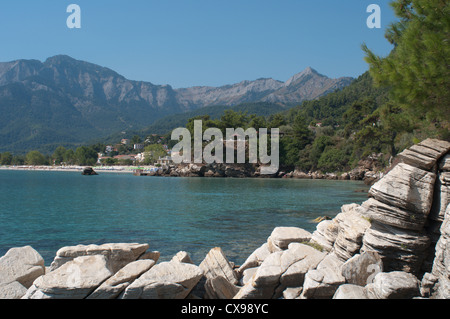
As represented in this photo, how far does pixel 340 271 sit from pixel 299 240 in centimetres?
295

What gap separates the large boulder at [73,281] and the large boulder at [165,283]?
2.33 ft

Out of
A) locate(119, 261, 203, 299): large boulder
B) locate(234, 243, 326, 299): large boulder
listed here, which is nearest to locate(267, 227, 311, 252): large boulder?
locate(234, 243, 326, 299): large boulder

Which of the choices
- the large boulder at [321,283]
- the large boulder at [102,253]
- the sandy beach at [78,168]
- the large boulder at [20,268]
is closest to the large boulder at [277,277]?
A: the large boulder at [321,283]

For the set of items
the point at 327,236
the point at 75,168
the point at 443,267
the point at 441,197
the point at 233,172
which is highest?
the point at 441,197

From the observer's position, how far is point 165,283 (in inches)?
299

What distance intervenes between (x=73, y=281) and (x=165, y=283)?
194 cm

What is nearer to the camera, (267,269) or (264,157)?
(267,269)

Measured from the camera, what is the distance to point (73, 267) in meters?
8.08

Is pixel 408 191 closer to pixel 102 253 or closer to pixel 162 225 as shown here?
pixel 102 253

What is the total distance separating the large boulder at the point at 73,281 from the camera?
24.5 feet

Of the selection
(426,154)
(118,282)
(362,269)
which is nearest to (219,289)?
(118,282)

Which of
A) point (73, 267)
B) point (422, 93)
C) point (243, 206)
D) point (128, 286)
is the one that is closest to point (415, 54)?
point (422, 93)

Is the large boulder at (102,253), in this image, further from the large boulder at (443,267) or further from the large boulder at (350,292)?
the large boulder at (443,267)
